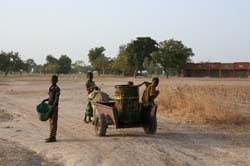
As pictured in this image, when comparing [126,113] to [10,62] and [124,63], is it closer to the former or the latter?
[124,63]

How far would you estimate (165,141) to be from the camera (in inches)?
521

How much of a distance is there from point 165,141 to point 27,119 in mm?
8340

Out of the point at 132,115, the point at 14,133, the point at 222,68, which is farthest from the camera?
the point at 222,68

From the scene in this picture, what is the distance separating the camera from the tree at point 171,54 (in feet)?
337

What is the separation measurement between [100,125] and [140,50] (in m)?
94.6

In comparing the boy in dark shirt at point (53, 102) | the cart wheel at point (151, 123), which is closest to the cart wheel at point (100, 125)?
the cart wheel at point (151, 123)

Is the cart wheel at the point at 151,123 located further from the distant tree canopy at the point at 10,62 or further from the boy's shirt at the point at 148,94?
the distant tree canopy at the point at 10,62

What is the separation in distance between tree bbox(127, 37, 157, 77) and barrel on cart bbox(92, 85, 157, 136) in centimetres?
9302

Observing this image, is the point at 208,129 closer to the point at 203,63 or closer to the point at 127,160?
the point at 127,160

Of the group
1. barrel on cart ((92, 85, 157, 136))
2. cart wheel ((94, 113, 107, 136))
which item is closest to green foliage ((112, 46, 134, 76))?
cart wheel ((94, 113, 107, 136))

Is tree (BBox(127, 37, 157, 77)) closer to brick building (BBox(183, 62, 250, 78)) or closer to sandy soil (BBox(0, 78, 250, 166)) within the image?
brick building (BBox(183, 62, 250, 78))

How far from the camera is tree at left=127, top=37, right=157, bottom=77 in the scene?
10794 centimetres

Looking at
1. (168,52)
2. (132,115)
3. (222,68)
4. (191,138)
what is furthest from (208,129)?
(222,68)

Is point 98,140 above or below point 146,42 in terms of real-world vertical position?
below
